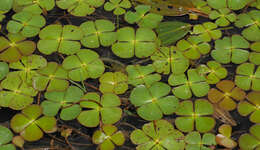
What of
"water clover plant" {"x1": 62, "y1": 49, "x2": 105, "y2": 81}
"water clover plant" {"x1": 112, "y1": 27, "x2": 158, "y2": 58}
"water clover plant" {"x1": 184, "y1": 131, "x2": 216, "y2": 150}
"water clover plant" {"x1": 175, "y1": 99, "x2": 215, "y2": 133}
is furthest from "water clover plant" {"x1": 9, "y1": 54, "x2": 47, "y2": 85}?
"water clover plant" {"x1": 184, "y1": 131, "x2": 216, "y2": 150}

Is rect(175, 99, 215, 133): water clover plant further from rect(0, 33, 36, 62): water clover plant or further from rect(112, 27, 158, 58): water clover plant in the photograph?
rect(0, 33, 36, 62): water clover plant

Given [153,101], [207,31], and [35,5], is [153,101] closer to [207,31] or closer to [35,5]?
[207,31]

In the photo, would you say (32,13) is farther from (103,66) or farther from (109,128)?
(109,128)

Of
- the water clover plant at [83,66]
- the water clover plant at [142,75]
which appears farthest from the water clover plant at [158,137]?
the water clover plant at [83,66]

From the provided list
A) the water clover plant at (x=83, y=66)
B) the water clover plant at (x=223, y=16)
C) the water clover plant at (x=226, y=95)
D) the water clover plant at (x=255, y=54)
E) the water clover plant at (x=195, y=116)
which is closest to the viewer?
the water clover plant at (x=195, y=116)

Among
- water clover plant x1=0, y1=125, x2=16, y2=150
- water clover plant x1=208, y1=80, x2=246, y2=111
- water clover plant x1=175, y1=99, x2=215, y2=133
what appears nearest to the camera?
water clover plant x1=0, y1=125, x2=16, y2=150

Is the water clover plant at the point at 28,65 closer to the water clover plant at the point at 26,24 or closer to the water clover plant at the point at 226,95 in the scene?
the water clover plant at the point at 26,24

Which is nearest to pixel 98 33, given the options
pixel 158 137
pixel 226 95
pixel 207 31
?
pixel 207 31
